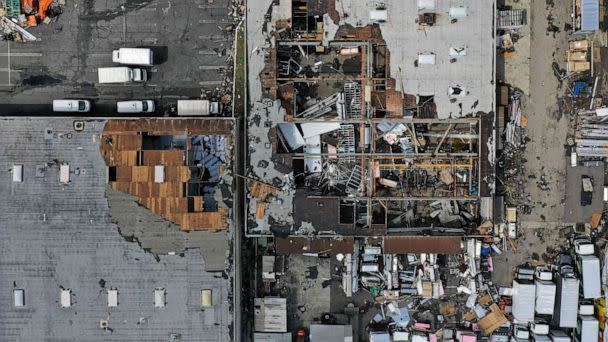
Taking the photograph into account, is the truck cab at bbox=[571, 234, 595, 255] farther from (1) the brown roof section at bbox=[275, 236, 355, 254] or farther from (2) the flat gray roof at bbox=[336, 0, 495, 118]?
(1) the brown roof section at bbox=[275, 236, 355, 254]

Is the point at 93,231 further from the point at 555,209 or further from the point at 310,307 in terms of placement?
the point at 555,209

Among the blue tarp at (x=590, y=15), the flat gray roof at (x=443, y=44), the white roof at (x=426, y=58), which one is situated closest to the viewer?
the white roof at (x=426, y=58)

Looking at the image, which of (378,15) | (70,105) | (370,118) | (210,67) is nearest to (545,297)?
(370,118)

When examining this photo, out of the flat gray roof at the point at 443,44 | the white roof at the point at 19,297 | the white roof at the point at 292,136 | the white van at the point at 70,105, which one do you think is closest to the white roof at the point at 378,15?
the flat gray roof at the point at 443,44

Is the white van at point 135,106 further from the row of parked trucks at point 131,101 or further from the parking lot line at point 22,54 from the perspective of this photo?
the parking lot line at point 22,54

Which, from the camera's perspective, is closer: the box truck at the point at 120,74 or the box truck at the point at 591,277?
the box truck at the point at 120,74

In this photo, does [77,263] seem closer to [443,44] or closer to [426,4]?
[443,44]

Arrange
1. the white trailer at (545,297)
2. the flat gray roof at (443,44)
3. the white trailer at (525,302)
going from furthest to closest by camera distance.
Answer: the white trailer at (525,302) < the white trailer at (545,297) < the flat gray roof at (443,44)

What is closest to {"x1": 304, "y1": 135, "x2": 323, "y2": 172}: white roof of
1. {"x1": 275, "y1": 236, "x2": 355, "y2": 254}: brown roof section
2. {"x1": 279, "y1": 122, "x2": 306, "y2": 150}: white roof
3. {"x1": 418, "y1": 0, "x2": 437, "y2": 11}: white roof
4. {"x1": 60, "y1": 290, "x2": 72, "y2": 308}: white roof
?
{"x1": 279, "y1": 122, "x2": 306, "y2": 150}: white roof
